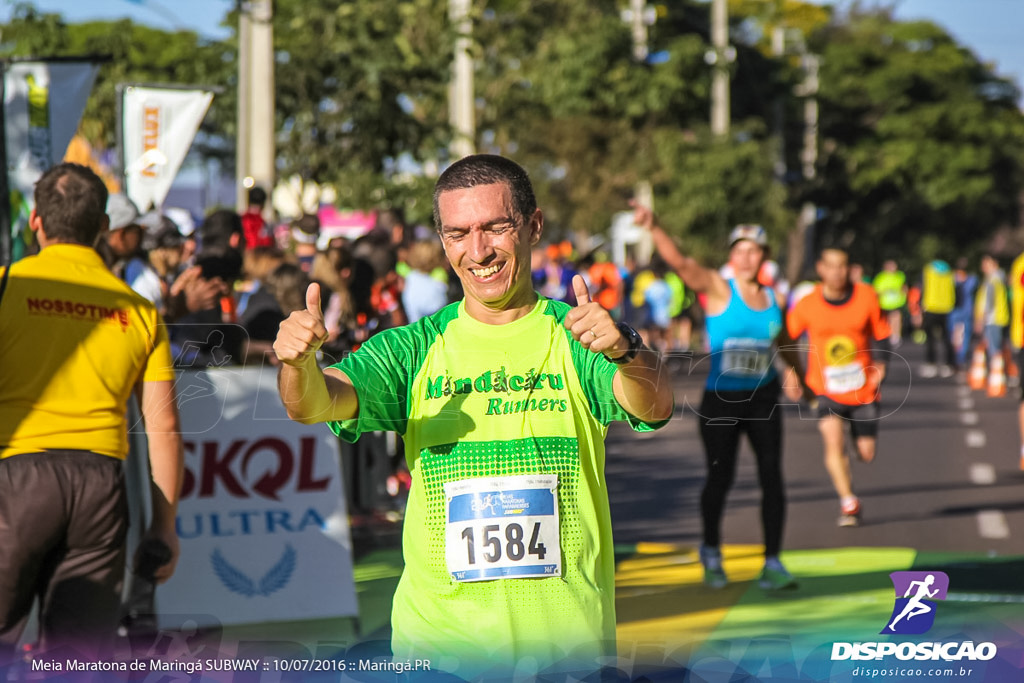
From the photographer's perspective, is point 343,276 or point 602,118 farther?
point 602,118

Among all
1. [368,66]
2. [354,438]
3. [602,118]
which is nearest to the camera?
[354,438]

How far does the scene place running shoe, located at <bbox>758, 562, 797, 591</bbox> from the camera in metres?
8.38

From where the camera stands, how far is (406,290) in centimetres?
1145

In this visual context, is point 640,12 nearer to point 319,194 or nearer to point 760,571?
point 319,194

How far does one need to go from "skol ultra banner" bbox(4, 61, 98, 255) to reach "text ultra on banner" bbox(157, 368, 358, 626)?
1665 mm

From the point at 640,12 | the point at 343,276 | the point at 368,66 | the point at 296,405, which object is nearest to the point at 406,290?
the point at 343,276

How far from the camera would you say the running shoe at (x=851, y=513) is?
10352mm

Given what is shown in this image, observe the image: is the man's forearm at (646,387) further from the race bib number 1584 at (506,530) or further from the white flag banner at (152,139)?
the white flag banner at (152,139)

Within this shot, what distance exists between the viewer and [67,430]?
14.7 ft

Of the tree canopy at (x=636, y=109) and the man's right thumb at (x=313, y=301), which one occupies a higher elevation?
the tree canopy at (x=636, y=109)

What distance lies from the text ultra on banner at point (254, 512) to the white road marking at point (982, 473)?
23.2 feet

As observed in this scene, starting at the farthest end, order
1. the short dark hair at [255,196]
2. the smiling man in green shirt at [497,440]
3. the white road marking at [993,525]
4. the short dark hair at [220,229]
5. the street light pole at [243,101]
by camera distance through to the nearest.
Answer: the street light pole at [243,101] → the short dark hair at [255,196] → the white road marking at [993,525] → the short dark hair at [220,229] → the smiling man in green shirt at [497,440]

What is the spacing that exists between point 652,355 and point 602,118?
34511 mm

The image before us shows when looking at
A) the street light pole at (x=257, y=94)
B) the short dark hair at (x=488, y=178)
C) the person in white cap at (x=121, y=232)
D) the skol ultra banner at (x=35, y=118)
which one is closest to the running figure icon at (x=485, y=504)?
the short dark hair at (x=488, y=178)
